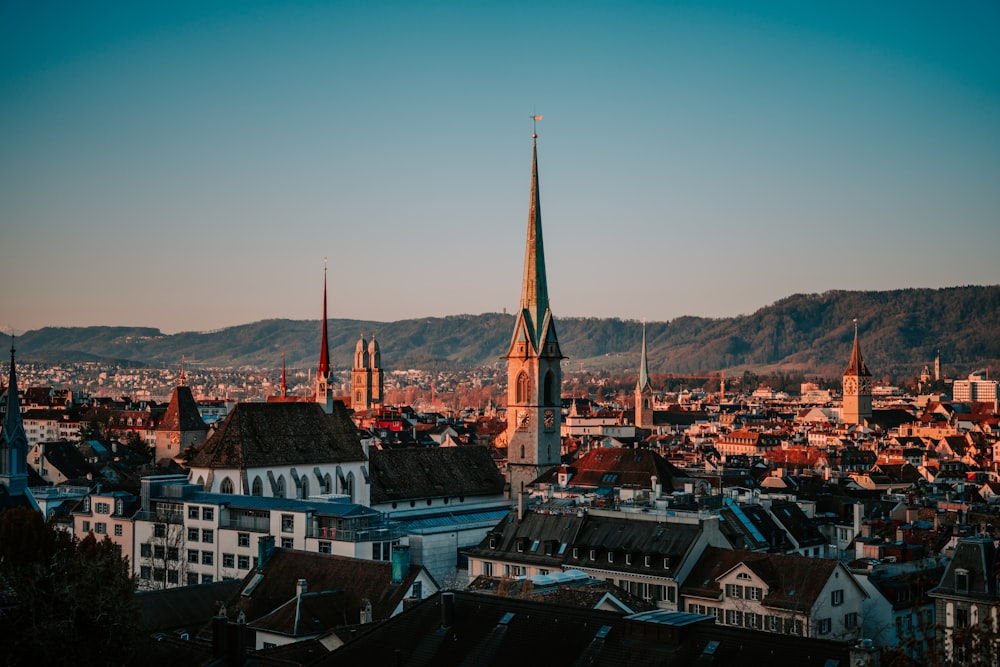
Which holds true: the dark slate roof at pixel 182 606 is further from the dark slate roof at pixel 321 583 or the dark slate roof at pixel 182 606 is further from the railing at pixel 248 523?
the railing at pixel 248 523

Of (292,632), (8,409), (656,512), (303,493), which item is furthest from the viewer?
(303,493)

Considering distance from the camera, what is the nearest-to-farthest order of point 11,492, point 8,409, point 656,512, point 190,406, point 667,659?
point 667,659
point 656,512
point 11,492
point 8,409
point 190,406

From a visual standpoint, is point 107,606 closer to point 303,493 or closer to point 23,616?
point 23,616

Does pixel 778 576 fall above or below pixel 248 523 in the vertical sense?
below

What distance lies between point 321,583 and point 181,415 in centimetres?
7188

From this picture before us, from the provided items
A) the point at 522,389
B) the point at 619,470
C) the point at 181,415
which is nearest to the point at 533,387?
the point at 522,389

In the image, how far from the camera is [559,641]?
2780 cm

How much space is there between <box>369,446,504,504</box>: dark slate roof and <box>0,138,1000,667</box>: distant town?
0.15 meters

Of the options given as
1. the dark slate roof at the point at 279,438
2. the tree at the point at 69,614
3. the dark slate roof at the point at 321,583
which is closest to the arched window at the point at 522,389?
the dark slate roof at the point at 279,438

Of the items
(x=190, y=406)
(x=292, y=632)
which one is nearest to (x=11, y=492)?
(x=292, y=632)

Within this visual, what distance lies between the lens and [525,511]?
58.8 m

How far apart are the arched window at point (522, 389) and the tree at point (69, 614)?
5675 centimetres

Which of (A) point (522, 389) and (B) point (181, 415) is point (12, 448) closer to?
(A) point (522, 389)

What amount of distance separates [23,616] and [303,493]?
42055mm
